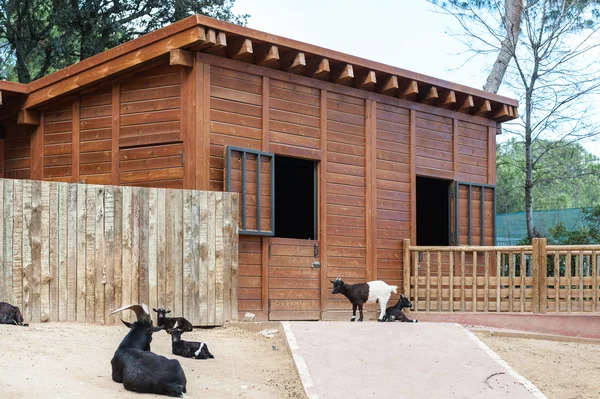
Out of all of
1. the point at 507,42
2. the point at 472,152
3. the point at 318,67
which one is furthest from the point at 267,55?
the point at 507,42

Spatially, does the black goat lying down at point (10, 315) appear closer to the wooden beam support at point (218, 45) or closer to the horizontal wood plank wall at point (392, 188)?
the wooden beam support at point (218, 45)

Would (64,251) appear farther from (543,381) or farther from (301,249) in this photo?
(543,381)

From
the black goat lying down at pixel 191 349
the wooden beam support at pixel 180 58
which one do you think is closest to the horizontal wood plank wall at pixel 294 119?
the wooden beam support at pixel 180 58

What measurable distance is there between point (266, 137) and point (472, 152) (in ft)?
18.1

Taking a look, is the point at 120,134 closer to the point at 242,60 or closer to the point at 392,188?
the point at 242,60

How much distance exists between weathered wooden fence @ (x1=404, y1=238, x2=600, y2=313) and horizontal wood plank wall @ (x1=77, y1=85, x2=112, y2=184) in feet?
18.6

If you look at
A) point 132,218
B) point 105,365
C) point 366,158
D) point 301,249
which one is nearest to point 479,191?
point 366,158

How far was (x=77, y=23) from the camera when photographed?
81.6ft

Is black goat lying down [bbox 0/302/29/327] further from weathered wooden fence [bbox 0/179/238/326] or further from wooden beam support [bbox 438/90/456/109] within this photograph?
wooden beam support [bbox 438/90/456/109]

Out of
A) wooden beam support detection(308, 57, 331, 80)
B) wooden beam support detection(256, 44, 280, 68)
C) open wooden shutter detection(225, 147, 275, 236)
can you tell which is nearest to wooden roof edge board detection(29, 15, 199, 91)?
wooden beam support detection(256, 44, 280, 68)

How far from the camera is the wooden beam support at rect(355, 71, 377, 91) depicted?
15266mm

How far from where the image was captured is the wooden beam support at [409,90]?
16.0 meters

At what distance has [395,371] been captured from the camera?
10.1 meters

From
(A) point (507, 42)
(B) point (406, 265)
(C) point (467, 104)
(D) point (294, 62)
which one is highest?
(A) point (507, 42)
